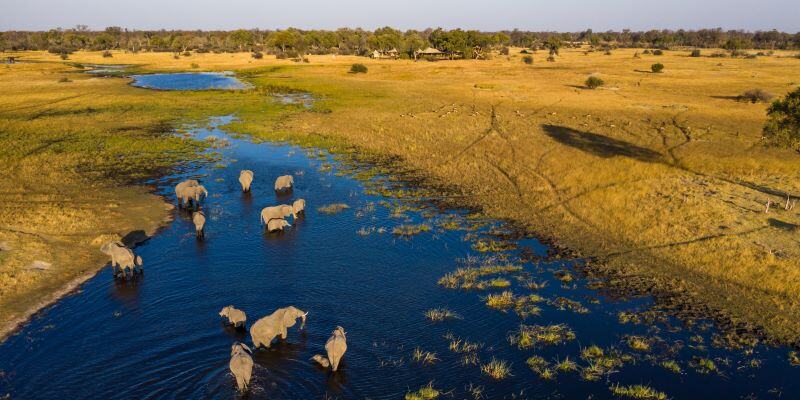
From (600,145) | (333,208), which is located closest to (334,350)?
(333,208)

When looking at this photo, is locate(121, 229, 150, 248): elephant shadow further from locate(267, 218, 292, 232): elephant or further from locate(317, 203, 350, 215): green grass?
locate(317, 203, 350, 215): green grass

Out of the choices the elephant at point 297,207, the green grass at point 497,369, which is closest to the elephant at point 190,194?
the elephant at point 297,207

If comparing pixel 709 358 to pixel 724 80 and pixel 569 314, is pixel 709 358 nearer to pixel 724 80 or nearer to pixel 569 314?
pixel 569 314

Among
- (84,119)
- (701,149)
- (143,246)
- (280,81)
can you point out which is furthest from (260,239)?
(280,81)

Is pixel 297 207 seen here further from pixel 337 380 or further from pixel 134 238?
pixel 337 380

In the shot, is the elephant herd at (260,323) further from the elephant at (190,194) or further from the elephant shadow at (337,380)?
the elephant at (190,194)

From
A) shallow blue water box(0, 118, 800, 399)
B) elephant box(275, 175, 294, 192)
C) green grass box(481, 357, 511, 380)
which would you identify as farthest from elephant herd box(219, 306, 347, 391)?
elephant box(275, 175, 294, 192)
